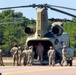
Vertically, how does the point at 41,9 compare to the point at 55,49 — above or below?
above

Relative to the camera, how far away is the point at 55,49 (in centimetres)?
3269

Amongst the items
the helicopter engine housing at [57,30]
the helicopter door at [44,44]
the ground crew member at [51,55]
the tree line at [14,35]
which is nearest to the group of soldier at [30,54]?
the ground crew member at [51,55]

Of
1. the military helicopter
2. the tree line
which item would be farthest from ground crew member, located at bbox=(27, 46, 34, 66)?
the tree line

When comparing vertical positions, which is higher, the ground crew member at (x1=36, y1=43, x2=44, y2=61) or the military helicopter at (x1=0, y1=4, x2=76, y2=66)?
the military helicopter at (x1=0, y1=4, x2=76, y2=66)

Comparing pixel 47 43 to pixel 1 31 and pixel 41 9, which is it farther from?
pixel 1 31

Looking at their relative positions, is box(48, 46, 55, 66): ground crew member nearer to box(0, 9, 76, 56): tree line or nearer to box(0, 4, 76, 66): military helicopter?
box(0, 4, 76, 66): military helicopter

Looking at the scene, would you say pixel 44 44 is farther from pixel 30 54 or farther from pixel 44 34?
pixel 30 54

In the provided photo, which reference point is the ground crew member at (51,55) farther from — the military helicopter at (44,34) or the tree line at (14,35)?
the tree line at (14,35)

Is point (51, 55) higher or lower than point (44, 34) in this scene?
lower

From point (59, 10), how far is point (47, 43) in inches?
182

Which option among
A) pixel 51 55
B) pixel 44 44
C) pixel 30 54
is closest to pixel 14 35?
pixel 44 44

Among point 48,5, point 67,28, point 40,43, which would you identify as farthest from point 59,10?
point 67,28

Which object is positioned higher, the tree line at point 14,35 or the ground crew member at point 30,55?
the tree line at point 14,35

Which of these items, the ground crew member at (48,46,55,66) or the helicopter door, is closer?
the ground crew member at (48,46,55,66)
